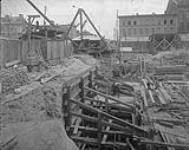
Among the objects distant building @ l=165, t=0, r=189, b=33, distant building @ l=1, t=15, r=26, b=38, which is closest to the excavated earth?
distant building @ l=1, t=15, r=26, b=38

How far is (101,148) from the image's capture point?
700cm

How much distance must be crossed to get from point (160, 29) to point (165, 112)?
154 feet

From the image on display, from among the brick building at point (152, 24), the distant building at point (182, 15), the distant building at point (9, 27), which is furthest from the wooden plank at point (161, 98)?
the distant building at point (182, 15)

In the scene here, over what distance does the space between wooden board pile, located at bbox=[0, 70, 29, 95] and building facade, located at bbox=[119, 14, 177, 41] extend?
1756 inches

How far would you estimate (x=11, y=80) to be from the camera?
7191mm

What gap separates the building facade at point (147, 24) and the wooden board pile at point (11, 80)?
44.6 metres

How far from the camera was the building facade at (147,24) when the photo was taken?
5041 centimetres

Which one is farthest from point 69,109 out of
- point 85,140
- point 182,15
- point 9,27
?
point 182,15

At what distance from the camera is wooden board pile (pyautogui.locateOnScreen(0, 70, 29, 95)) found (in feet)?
21.6

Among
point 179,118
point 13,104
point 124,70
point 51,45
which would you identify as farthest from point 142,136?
point 124,70

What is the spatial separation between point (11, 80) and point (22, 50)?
312 centimetres

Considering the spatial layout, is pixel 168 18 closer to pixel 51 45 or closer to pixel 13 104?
pixel 51 45

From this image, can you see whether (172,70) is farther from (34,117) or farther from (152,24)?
(152,24)

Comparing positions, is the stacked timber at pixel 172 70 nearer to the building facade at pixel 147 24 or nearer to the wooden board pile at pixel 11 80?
the wooden board pile at pixel 11 80
